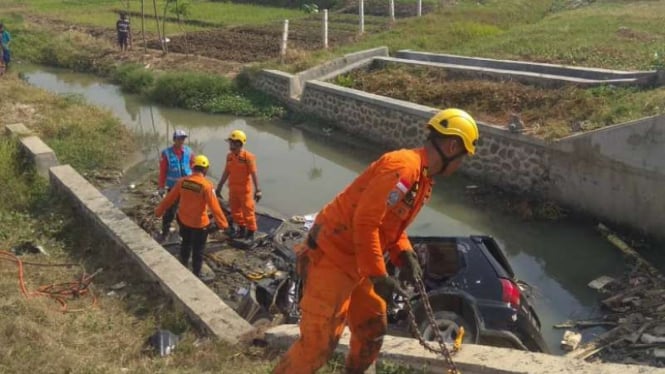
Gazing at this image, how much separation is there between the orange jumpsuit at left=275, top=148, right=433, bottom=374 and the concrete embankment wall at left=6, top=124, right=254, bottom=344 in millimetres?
1468

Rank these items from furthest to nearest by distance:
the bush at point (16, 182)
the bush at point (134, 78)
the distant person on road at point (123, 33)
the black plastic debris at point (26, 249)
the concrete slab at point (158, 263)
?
1. the distant person on road at point (123, 33)
2. the bush at point (134, 78)
3. the bush at point (16, 182)
4. the black plastic debris at point (26, 249)
5. the concrete slab at point (158, 263)

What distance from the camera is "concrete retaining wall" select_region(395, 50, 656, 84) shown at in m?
14.3

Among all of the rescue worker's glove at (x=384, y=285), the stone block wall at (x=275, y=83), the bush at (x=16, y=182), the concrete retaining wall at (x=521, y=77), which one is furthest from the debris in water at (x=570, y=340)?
the stone block wall at (x=275, y=83)

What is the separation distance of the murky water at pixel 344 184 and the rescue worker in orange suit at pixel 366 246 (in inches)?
145

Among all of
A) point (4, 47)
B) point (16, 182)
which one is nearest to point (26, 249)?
point (16, 182)

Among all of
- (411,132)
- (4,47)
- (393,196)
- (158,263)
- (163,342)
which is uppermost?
(393,196)

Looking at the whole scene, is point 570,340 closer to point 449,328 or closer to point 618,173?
point 449,328

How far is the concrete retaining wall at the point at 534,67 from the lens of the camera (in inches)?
564

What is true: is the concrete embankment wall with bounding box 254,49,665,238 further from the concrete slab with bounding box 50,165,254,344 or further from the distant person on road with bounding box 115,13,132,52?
the distant person on road with bounding box 115,13,132,52

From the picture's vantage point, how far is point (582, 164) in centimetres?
1121

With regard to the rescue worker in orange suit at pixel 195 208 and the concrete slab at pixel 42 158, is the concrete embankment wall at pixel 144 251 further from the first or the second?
the rescue worker in orange suit at pixel 195 208

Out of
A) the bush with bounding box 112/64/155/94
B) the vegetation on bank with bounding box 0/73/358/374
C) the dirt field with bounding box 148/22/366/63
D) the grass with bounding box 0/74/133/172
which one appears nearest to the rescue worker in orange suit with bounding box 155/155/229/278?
the vegetation on bank with bounding box 0/73/358/374

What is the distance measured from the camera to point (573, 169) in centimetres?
1137

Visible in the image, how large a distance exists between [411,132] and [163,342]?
957cm
